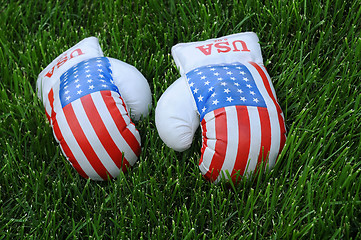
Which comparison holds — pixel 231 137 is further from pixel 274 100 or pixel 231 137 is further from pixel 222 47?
pixel 222 47

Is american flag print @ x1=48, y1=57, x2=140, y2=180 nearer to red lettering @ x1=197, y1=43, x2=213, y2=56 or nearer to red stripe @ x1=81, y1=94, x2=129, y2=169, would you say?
red stripe @ x1=81, y1=94, x2=129, y2=169

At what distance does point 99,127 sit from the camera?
2.01m

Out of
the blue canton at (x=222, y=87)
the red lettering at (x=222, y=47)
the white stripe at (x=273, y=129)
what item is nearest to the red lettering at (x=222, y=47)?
the red lettering at (x=222, y=47)

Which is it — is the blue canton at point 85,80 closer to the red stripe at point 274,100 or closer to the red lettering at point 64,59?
the red lettering at point 64,59

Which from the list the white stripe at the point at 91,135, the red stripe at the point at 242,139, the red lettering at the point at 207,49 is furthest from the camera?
the red lettering at the point at 207,49

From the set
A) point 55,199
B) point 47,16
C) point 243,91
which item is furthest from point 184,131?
point 47,16

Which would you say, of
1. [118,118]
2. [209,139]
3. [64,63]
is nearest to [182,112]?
[209,139]

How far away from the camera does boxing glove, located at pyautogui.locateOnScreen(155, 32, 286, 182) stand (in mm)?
1913

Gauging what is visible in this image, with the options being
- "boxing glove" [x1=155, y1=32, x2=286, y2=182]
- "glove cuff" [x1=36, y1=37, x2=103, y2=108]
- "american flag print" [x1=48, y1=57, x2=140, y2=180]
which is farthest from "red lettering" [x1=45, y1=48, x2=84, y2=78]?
"boxing glove" [x1=155, y1=32, x2=286, y2=182]

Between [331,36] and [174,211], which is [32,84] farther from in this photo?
[331,36]

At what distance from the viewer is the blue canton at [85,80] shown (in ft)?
6.77

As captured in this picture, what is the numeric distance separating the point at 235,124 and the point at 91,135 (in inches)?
23.7

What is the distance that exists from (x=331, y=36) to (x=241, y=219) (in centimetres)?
110

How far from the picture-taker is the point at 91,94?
2.04 m
